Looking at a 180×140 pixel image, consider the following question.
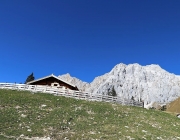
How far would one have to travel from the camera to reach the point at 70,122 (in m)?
24.5

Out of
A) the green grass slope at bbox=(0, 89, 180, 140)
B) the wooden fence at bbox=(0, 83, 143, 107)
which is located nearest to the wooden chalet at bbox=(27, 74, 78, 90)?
the wooden fence at bbox=(0, 83, 143, 107)

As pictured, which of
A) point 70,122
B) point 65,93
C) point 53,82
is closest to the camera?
point 70,122

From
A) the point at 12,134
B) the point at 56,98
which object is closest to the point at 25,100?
the point at 56,98

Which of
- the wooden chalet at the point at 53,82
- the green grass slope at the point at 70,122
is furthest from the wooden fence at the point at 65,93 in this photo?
the wooden chalet at the point at 53,82

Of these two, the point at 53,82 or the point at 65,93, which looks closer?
the point at 65,93

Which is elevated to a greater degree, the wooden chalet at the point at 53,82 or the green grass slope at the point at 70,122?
the wooden chalet at the point at 53,82

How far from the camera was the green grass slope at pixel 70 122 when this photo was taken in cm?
2073

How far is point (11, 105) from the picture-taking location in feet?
91.2

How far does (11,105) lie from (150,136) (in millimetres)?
17717

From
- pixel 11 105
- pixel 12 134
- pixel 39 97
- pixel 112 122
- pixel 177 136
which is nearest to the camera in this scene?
pixel 12 134

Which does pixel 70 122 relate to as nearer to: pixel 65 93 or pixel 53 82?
pixel 65 93

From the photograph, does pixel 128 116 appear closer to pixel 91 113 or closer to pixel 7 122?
pixel 91 113

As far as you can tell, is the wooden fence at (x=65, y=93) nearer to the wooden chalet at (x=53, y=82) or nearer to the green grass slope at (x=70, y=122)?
the green grass slope at (x=70, y=122)

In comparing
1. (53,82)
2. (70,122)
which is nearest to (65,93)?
(53,82)
